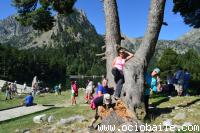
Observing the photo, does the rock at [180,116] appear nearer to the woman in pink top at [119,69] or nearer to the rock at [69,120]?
the woman in pink top at [119,69]

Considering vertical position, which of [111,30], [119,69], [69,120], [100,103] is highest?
[111,30]

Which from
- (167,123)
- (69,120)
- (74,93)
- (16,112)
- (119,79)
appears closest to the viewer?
(167,123)

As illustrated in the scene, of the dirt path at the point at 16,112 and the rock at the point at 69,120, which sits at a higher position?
the dirt path at the point at 16,112

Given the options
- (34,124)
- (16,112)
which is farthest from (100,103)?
(16,112)

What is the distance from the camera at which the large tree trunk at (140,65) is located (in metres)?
12.9

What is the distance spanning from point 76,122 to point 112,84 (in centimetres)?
288

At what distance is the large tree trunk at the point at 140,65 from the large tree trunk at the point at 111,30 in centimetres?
216

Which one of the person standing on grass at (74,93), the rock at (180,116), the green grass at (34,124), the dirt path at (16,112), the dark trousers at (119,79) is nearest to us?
the rock at (180,116)

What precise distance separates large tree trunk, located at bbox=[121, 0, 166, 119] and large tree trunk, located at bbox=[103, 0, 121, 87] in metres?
2.16

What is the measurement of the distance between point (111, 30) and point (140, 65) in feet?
9.55

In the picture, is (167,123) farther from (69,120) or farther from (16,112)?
(16,112)

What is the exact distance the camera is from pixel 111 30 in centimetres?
1591

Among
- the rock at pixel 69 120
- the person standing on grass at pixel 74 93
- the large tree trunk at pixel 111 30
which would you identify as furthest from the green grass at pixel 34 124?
the person standing on grass at pixel 74 93

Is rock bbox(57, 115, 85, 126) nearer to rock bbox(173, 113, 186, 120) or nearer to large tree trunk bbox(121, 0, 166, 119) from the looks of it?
large tree trunk bbox(121, 0, 166, 119)
